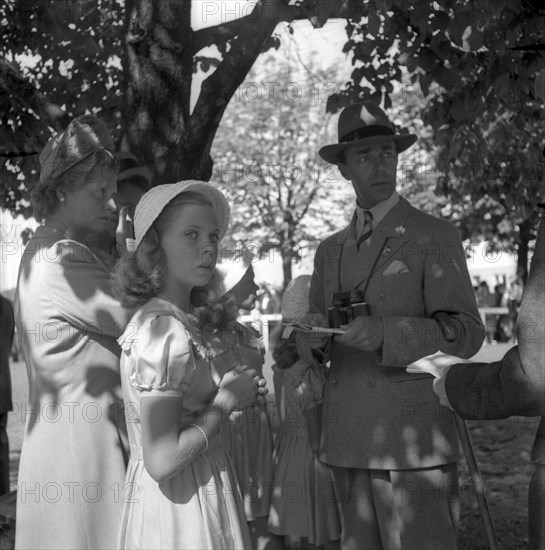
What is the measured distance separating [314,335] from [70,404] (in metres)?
1.14

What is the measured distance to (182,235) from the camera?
2828 millimetres

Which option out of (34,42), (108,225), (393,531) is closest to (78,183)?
(108,225)

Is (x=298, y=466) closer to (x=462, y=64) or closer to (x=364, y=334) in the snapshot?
(x=364, y=334)

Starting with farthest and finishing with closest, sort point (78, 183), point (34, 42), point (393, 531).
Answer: point (34, 42) < point (393, 531) < point (78, 183)

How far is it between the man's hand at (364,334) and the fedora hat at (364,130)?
0.87m

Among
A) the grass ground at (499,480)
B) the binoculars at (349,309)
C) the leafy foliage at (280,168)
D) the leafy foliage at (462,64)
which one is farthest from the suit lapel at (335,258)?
the leafy foliage at (280,168)

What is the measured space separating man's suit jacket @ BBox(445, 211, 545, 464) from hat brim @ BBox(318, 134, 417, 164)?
5.16ft

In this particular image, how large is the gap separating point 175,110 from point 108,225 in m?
1.33

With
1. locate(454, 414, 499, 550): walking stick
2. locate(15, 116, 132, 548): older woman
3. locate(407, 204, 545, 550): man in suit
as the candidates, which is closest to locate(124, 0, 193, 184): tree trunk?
locate(15, 116, 132, 548): older woman

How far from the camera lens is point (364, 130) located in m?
3.89

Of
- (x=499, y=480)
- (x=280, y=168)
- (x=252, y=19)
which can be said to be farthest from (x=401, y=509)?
(x=280, y=168)

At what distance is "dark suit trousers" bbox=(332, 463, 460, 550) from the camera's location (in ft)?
11.3

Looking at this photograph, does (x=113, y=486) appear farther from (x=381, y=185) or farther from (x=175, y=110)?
(x=175, y=110)

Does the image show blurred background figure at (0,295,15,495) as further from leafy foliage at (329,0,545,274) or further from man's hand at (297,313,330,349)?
man's hand at (297,313,330,349)
